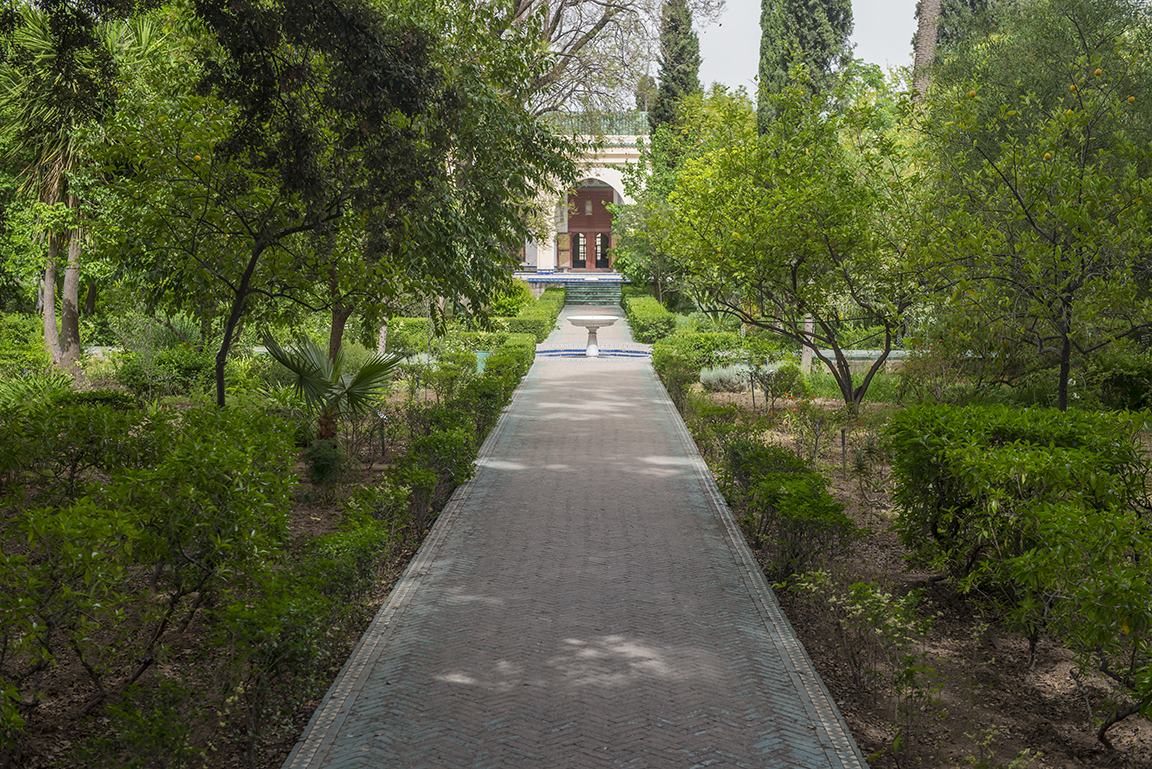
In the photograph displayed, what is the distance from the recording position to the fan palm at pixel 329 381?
8641 millimetres

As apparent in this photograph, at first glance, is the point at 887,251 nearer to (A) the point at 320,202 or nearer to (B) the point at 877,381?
(B) the point at 877,381

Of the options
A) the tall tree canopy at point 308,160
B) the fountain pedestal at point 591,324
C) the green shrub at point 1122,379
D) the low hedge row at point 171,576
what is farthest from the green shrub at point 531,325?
the low hedge row at point 171,576

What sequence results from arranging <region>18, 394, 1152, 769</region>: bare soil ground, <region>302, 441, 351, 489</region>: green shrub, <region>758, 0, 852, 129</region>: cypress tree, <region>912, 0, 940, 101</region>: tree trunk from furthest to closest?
<region>758, 0, 852, 129</region>: cypress tree → <region>912, 0, 940, 101</region>: tree trunk → <region>302, 441, 351, 489</region>: green shrub → <region>18, 394, 1152, 769</region>: bare soil ground

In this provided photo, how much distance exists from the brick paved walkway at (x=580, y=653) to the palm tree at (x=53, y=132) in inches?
269

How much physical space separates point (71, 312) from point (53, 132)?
3.95 meters

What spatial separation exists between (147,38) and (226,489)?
42.3ft

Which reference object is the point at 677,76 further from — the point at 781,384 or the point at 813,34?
the point at 781,384

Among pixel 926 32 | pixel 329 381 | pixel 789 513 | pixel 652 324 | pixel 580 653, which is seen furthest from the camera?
pixel 652 324

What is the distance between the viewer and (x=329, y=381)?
8.85m

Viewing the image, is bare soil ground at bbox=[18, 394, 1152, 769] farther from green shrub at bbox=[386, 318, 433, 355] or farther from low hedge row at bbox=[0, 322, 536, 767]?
green shrub at bbox=[386, 318, 433, 355]

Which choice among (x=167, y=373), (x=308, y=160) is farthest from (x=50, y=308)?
(x=308, y=160)

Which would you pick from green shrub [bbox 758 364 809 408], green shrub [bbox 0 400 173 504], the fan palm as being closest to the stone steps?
green shrub [bbox 758 364 809 408]

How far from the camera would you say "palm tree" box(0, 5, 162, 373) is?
11.5 metres

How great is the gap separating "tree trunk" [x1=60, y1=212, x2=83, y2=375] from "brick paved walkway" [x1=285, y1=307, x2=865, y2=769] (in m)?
11.8
